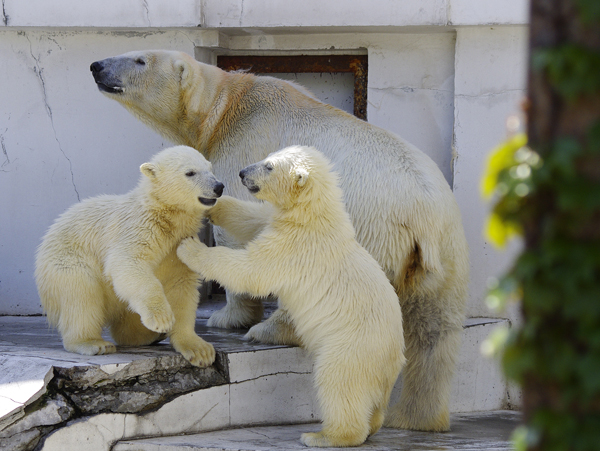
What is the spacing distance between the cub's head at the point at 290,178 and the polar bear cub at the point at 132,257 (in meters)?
0.19

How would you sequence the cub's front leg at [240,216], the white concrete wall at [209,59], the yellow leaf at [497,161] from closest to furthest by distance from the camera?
1. the yellow leaf at [497,161]
2. the cub's front leg at [240,216]
3. the white concrete wall at [209,59]

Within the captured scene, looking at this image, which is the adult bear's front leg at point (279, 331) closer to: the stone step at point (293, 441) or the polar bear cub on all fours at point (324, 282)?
the stone step at point (293, 441)

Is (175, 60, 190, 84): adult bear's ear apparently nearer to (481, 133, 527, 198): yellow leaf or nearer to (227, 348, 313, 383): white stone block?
(227, 348, 313, 383): white stone block

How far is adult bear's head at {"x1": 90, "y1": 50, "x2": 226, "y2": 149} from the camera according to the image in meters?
4.51

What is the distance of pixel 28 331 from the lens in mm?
4645

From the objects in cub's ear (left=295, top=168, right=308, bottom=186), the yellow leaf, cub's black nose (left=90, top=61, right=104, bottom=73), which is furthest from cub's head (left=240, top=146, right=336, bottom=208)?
the yellow leaf

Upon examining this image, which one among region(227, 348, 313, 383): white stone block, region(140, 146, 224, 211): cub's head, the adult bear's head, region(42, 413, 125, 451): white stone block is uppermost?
the adult bear's head

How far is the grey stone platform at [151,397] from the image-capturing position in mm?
3152

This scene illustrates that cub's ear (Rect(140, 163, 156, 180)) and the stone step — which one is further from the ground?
cub's ear (Rect(140, 163, 156, 180))

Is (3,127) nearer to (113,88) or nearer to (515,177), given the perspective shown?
(113,88)

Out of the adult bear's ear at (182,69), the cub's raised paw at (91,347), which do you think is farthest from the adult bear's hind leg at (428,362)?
the adult bear's ear at (182,69)

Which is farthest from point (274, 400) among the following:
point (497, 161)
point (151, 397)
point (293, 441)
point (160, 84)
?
point (497, 161)

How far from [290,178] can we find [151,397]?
1.23 m

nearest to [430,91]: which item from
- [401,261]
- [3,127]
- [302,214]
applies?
[401,261]
